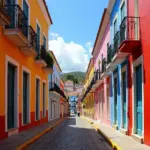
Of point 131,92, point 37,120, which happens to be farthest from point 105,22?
point 131,92

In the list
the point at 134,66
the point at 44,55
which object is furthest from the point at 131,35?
the point at 44,55

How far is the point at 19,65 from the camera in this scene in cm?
1494

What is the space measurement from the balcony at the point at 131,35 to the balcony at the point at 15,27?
3.79 metres

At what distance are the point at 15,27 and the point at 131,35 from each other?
417cm

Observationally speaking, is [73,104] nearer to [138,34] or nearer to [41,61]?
[41,61]

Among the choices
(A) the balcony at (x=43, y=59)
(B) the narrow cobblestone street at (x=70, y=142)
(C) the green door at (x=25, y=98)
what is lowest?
(B) the narrow cobblestone street at (x=70, y=142)

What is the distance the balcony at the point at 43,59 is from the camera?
19.5m

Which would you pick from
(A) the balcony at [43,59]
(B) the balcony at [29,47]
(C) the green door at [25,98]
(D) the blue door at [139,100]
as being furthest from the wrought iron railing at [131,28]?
(A) the balcony at [43,59]

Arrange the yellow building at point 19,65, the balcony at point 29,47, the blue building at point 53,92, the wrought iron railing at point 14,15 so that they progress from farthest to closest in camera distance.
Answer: the blue building at point 53,92
the balcony at point 29,47
the wrought iron railing at point 14,15
the yellow building at point 19,65

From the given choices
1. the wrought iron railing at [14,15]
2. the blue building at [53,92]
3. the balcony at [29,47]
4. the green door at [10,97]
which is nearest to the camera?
the wrought iron railing at [14,15]

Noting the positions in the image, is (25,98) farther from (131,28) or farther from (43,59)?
(131,28)

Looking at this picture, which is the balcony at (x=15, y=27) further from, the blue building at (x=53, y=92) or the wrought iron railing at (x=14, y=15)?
the blue building at (x=53, y=92)

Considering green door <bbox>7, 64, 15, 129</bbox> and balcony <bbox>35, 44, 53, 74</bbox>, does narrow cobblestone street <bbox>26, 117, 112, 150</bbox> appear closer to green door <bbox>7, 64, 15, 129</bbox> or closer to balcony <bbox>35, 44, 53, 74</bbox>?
green door <bbox>7, 64, 15, 129</bbox>

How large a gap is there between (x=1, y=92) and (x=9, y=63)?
190 cm
